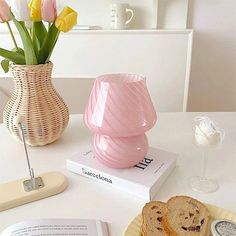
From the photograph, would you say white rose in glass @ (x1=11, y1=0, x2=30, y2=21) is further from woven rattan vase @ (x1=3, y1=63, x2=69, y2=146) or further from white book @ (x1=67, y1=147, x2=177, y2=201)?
white book @ (x1=67, y1=147, x2=177, y2=201)

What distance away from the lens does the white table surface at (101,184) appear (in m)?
0.66

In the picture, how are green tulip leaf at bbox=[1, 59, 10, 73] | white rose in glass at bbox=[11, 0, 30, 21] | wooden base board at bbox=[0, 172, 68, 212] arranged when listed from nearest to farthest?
wooden base board at bbox=[0, 172, 68, 212], white rose in glass at bbox=[11, 0, 30, 21], green tulip leaf at bbox=[1, 59, 10, 73]

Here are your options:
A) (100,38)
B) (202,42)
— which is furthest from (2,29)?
(202,42)

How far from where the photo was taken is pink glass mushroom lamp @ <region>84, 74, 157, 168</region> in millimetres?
713

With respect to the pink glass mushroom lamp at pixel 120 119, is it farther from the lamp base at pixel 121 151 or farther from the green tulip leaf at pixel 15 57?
the green tulip leaf at pixel 15 57

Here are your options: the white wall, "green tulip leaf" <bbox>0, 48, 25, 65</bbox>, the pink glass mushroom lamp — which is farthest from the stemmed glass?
A: the white wall

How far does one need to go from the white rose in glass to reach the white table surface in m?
0.39

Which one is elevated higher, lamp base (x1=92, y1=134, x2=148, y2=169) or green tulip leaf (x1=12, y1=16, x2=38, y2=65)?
green tulip leaf (x1=12, y1=16, x2=38, y2=65)

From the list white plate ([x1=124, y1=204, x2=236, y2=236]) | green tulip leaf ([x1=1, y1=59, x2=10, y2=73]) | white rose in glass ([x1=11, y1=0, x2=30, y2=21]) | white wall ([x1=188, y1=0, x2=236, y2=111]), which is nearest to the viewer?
white plate ([x1=124, y1=204, x2=236, y2=236])

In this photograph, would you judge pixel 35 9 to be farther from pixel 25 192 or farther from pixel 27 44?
pixel 25 192

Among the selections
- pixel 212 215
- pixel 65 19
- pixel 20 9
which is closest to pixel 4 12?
pixel 20 9

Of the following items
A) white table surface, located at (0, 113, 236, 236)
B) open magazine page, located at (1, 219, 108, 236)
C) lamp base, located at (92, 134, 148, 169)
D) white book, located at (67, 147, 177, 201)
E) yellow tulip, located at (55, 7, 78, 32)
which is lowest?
white table surface, located at (0, 113, 236, 236)

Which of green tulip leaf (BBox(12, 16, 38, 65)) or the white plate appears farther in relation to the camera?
green tulip leaf (BBox(12, 16, 38, 65))

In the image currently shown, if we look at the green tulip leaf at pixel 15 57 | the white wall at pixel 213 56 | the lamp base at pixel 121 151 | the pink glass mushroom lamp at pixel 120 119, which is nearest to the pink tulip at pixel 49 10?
the green tulip leaf at pixel 15 57
